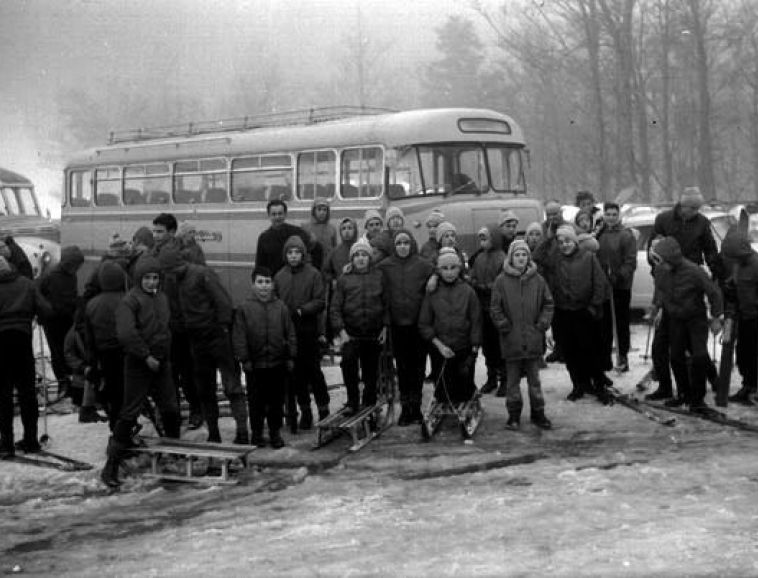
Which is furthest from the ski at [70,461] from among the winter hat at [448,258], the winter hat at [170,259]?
the winter hat at [448,258]

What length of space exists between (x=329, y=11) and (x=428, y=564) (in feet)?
344

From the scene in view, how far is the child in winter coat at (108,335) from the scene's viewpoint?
9555 millimetres

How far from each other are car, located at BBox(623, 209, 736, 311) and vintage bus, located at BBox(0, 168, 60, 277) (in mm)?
11450

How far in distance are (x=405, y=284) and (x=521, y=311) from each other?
1.16 m

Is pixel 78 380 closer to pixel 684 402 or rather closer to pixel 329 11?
pixel 684 402

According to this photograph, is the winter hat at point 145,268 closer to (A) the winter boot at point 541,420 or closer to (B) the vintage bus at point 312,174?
(A) the winter boot at point 541,420

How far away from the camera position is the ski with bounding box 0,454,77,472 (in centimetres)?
940

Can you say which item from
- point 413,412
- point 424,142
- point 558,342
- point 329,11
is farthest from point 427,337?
point 329,11

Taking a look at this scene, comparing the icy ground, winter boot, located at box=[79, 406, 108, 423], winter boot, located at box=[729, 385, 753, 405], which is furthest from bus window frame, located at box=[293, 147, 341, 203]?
winter boot, located at box=[729, 385, 753, 405]

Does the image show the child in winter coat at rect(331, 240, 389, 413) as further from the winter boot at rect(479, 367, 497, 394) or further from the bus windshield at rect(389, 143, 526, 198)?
the bus windshield at rect(389, 143, 526, 198)

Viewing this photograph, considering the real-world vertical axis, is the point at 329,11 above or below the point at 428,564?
above

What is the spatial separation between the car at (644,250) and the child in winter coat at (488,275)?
5.93m

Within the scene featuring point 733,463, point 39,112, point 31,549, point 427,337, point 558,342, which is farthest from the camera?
point 39,112

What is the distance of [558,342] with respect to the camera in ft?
44.2
